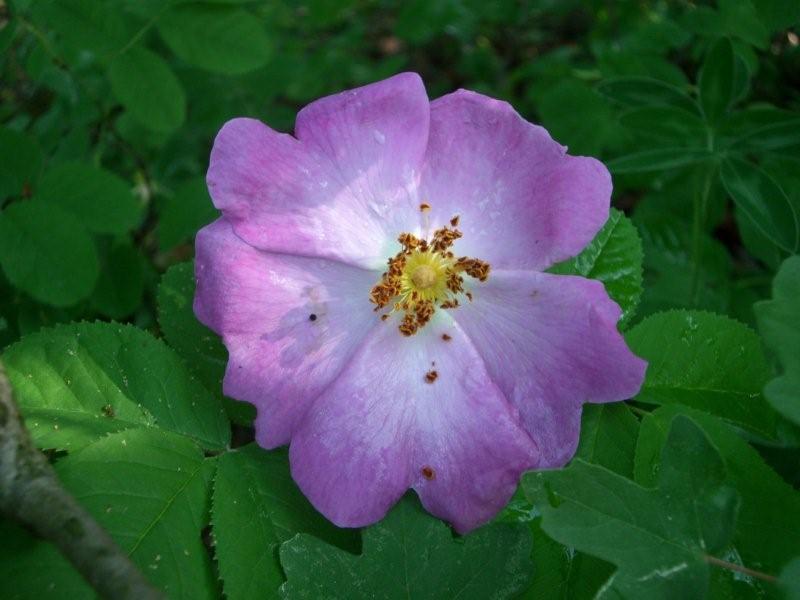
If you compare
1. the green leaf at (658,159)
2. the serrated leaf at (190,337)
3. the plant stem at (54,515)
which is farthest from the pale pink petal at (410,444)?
the green leaf at (658,159)

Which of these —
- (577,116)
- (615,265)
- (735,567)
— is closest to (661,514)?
(735,567)

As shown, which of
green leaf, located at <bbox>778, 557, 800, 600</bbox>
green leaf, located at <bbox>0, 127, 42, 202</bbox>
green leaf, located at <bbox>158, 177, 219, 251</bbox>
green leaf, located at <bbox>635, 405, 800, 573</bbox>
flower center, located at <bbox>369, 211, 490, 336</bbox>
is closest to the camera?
green leaf, located at <bbox>778, 557, 800, 600</bbox>

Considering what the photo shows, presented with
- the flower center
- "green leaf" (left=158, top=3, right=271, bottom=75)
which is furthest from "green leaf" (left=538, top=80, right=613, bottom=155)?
the flower center

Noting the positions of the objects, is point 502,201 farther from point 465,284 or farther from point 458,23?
point 458,23

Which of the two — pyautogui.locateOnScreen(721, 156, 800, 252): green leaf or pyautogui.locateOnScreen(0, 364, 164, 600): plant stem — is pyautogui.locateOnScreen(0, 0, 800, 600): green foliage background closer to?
pyautogui.locateOnScreen(721, 156, 800, 252): green leaf

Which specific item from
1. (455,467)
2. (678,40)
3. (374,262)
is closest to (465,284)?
(374,262)

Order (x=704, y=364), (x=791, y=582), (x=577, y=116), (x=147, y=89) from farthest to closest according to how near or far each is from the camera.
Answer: (x=577, y=116)
(x=147, y=89)
(x=704, y=364)
(x=791, y=582)

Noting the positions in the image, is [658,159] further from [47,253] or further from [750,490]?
[47,253]
